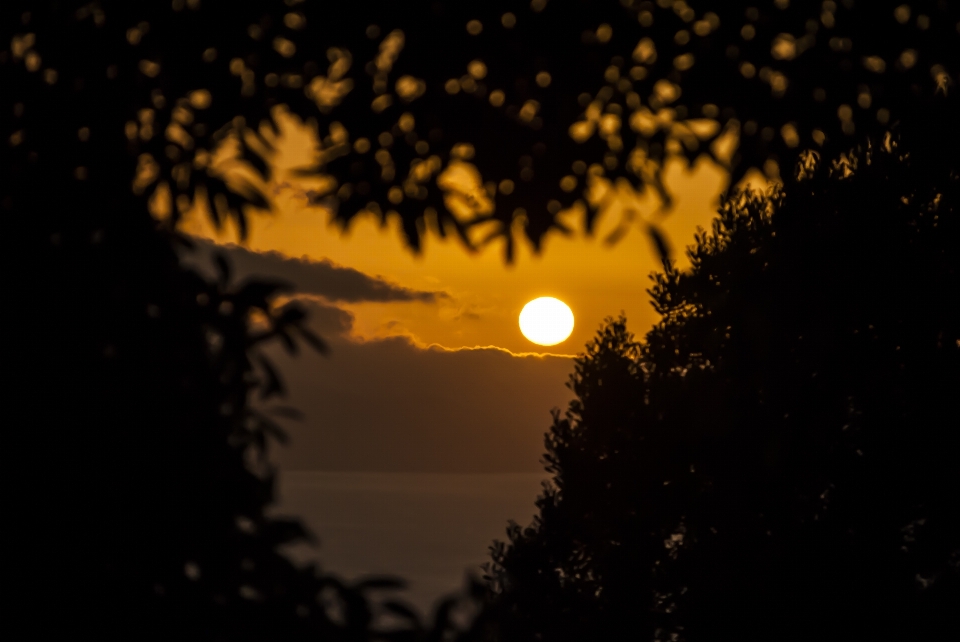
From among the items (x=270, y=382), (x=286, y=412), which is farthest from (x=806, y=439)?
(x=270, y=382)

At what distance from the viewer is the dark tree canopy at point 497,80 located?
463cm

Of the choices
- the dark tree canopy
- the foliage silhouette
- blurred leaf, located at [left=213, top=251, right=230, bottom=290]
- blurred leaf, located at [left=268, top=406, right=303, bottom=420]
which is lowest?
blurred leaf, located at [left=268, top=406, right=303, bottom=420]

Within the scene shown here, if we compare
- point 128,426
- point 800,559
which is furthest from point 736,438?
point 128,426

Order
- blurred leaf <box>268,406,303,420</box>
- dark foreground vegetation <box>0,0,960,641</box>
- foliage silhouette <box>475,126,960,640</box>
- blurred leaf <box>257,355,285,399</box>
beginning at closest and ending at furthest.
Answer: dark foreground vegetation <box>0,0,960,641</box>
blurred leaf <box>257,355,285,399</box>
blurred leaf <box>268,406,303,420</box>
foliage silhouette <box>475,126,960,640</box>

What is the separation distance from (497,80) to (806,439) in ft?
58.2

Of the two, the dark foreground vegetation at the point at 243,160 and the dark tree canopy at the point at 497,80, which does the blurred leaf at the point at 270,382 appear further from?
the dark tree canopy at the point at 497,80

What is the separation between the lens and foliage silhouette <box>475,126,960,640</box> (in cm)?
1917

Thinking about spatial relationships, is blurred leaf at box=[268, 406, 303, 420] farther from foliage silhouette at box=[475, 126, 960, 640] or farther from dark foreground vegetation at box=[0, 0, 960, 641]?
foliage silhouette at box=[475, 126, 960, 640]

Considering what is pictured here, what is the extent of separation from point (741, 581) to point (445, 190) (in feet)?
57.0

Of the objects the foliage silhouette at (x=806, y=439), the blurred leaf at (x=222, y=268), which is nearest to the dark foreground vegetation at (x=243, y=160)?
the blurred leaf at (x=222, y=268)

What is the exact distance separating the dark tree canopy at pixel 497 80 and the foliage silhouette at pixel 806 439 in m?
13.9

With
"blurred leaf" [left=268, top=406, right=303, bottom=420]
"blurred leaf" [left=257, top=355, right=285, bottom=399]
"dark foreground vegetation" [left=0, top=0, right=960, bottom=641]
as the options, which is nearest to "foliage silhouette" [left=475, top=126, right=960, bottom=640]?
→ "blurred leaf" [left=268, top=406, right=303, bottom=420]

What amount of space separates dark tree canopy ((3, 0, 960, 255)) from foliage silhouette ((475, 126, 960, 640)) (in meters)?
13.9

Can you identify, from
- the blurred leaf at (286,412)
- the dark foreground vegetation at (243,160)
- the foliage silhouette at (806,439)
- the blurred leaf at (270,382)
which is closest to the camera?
the dark foreground vegetation at (243,160)
